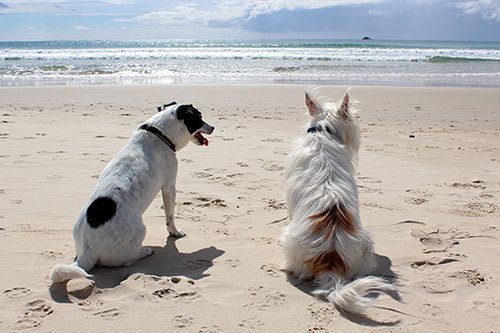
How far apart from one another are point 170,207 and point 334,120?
1812 millimetres

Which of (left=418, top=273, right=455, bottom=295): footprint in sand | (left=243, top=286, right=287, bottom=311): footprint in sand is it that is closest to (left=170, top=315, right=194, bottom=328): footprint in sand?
(left=243, top=286, right=287, bottom=311): footprint in sand

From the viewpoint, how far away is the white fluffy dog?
145 inches

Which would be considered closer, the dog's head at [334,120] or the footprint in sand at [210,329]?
the footprint in sand at [210,329]

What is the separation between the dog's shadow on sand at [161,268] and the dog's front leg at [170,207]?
226 mm

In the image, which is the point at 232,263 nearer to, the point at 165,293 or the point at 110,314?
the point at 165,293

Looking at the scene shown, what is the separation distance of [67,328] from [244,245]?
1.92 metres

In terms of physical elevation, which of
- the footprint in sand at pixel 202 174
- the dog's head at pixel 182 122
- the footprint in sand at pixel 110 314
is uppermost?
the dog's head at pixel 182 122

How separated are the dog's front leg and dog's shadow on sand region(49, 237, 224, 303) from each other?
0.23 metres

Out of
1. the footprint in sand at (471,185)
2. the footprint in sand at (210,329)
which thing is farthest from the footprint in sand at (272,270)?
the footprint in sand at (471,185)

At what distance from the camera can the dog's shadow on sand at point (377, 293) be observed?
3.30m

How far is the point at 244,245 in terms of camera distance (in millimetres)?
4738

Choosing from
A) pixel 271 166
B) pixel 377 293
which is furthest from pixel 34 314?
pixel 271 166

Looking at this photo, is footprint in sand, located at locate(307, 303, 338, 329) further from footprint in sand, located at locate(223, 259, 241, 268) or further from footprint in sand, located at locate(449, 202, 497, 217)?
footprint in sand, located at locate(449, 202, 497, 217)

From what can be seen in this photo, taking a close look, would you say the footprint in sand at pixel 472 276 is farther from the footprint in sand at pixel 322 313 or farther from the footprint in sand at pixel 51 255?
the footprint in sand at pixel 51 255
